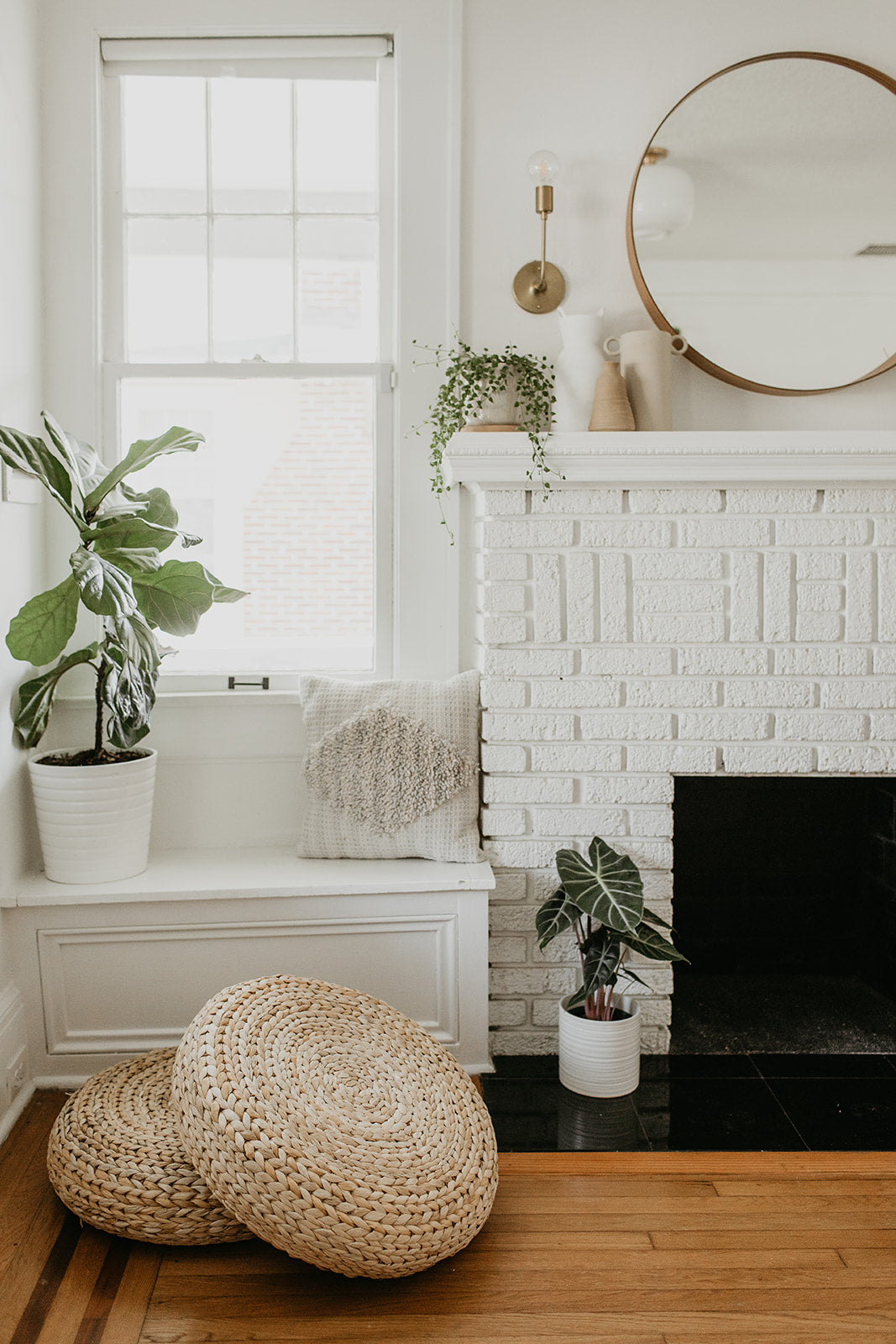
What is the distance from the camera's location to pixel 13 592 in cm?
245

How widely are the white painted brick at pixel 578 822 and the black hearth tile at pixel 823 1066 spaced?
0.66 m

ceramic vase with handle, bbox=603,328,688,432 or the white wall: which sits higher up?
the white wall

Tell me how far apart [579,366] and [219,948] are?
164 centimetres

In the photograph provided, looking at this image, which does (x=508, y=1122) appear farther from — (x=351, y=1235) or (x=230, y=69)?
(x=230, y=69)

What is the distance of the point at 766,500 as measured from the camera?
255 cm

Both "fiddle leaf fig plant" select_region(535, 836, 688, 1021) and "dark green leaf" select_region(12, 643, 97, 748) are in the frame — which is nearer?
"fiddle leaf fig plant" select_region(535, 836, 688, 1021)

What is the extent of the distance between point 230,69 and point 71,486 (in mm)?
1236

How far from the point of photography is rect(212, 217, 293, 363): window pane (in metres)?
2.72

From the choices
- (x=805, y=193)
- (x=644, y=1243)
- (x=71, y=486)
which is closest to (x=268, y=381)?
(x=71, y=486)

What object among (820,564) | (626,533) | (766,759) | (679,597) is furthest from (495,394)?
(766,759)

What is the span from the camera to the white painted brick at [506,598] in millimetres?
2566

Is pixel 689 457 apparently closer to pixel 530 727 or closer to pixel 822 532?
pixel 822 532

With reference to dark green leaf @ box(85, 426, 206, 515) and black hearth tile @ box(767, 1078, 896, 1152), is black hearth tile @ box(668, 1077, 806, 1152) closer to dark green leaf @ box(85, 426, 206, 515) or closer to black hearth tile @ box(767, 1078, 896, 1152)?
black hearth tile @ box(767, 1078, 896, 1152)

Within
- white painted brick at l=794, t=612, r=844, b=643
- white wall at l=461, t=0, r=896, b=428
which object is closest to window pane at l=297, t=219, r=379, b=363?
white wall at l=461, t=0, r=896, b=428
